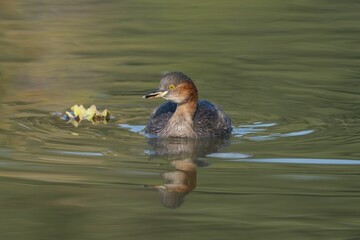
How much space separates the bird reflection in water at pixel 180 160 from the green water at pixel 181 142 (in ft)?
0.08

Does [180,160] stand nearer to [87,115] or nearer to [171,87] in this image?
[171,87]

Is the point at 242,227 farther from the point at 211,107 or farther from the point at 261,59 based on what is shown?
the point at 261,59

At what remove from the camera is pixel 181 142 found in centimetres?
1194

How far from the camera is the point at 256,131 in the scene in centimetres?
1212

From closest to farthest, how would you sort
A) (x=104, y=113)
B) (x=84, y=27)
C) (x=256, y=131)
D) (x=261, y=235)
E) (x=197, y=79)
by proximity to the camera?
1. (x=261, y=235)
2. (x=256, y=131)
3. (x=104, y=113)
4. (x=197, y=79)
5. (x=84, y=27)

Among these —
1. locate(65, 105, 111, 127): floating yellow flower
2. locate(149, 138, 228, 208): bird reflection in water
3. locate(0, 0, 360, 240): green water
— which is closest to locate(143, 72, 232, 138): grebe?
locate(149, 138, 228, 208): bird reflection in water

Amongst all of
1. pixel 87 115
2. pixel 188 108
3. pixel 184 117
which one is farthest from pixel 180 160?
pixel 87 115

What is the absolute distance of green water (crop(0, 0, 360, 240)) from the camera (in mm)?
8562

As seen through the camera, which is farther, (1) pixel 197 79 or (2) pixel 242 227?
(1) pixel 197 79

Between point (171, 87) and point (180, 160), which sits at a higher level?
point (171, 87)

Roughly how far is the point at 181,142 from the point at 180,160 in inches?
42.0

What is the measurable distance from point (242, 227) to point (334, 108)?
17.1ft

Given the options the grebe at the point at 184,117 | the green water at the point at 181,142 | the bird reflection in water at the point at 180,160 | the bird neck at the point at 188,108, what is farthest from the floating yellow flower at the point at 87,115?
the bird reflection in water at the point at 180,160

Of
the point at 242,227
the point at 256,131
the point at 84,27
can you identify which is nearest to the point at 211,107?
the point at 256,131
